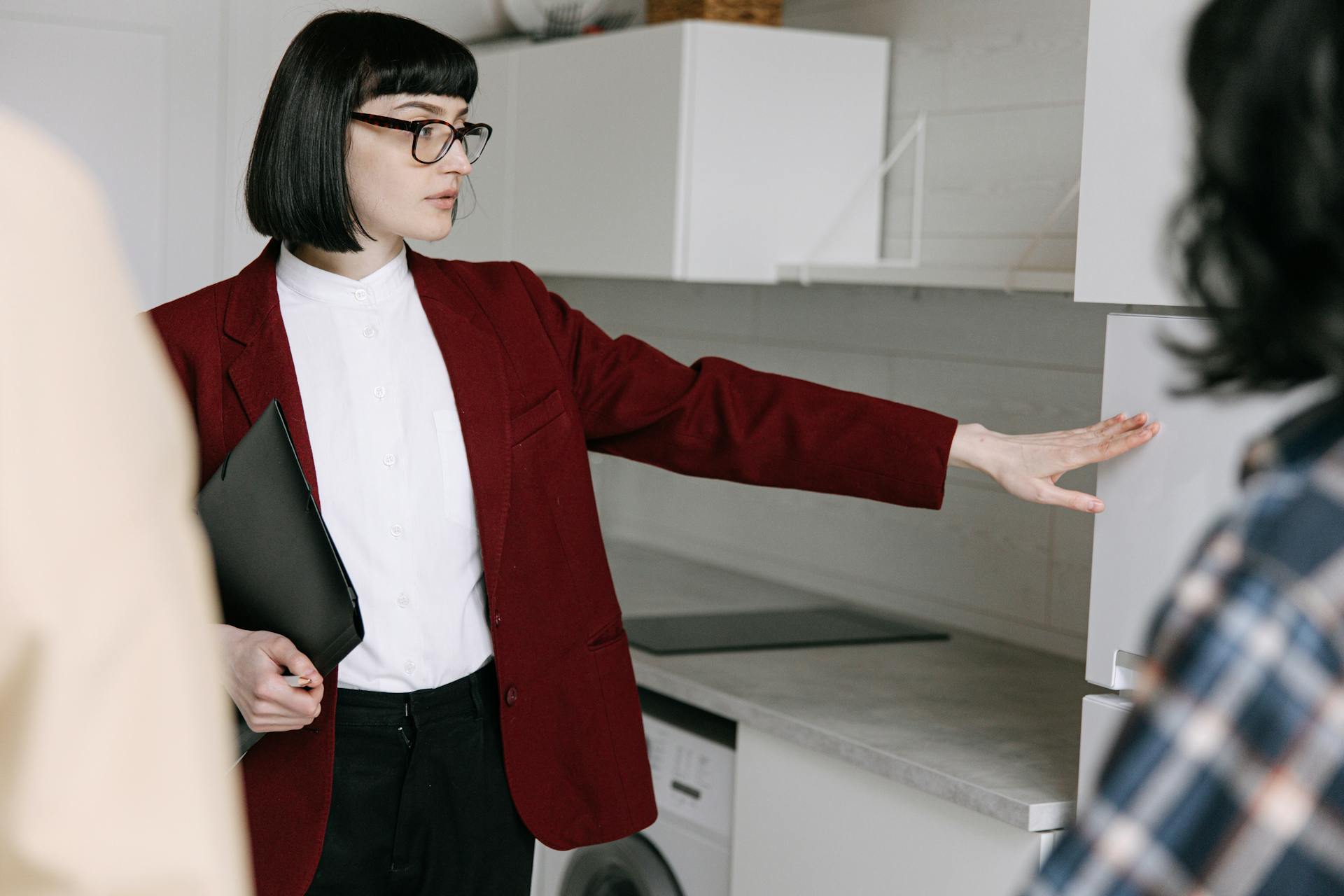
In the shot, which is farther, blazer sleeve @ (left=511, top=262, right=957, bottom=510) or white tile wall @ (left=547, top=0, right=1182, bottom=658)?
white tile wall @ (left=547, top=0, right=1182, bottom=658)

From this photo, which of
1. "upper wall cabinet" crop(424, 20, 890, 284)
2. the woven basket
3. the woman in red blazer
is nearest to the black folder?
the woman in red blazer

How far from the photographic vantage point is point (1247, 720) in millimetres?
444

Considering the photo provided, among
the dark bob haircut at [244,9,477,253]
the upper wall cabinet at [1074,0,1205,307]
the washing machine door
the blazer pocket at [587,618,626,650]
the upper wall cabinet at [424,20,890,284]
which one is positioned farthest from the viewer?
the upper wall cabinet at [424,20,890,284]

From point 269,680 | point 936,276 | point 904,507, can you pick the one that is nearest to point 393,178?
point 269,680

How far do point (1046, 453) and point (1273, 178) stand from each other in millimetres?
1096

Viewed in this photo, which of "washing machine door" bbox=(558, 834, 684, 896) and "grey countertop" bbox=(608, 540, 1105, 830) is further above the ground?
"grey countertop" bbox=(608, 540, 1105, 830)

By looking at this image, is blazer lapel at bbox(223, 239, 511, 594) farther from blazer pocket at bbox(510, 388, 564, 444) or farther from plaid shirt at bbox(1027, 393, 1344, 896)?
plaid shirt at bbox(1027, 393, 1344, 896)

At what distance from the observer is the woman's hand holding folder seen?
1.37m

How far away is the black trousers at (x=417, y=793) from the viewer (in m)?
1.53

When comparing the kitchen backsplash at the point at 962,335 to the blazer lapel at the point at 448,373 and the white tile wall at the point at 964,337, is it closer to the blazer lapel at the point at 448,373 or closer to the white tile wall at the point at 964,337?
the white tile wall at the point at 964,337

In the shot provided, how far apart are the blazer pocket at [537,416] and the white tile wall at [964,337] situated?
2.99ft

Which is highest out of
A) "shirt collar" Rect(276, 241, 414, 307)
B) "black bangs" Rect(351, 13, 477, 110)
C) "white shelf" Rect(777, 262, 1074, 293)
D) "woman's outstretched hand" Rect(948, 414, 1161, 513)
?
"black bangs" Rect(351, 13, 477, 110)

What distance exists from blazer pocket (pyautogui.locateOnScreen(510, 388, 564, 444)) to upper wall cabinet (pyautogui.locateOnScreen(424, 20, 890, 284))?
2.72ft

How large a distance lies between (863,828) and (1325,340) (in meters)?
1.48
